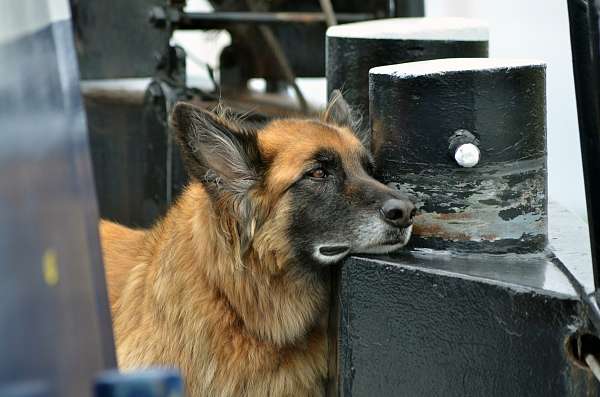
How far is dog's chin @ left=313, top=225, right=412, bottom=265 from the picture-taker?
2.92 metres

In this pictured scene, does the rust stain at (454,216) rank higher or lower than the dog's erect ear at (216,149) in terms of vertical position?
lower

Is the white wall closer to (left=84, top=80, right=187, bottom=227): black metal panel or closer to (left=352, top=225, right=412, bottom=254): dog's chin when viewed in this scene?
(left=84, top=80, right=187, bottom=227): black metal panel

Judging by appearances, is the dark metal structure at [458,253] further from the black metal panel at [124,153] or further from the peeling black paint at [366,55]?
the black metal panel at [124,153]

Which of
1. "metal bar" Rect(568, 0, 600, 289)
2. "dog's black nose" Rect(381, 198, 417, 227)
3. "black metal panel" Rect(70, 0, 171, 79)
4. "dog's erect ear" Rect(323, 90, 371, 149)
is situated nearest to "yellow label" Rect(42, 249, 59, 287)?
"metal bar" Rect(568, 0, 600, 289)

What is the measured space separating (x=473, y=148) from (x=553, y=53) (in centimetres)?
429

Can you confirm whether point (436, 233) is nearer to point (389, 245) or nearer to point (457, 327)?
point (389, 245)

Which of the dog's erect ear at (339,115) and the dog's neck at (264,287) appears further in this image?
the dog's erect ear at (339,115)

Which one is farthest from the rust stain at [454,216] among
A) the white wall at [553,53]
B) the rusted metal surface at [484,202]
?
the white wall at [553,53]

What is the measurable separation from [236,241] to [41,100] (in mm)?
1886

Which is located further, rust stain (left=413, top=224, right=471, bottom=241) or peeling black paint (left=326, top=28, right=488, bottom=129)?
peeling black paint (left=326, top=28, right=488, bottom=129)

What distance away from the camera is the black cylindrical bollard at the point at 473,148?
110 inches

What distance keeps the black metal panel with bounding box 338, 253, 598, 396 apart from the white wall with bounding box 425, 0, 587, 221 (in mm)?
3891

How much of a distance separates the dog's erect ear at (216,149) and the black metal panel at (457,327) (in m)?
0.53

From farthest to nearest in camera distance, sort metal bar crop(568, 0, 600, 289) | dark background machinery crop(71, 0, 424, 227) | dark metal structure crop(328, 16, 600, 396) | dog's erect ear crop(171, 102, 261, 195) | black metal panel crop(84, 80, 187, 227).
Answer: black metal panel crop(84, 80, 187, 227) < dark background machinery crop(71, 0, 424, 227) < dog's erect ear crop(171, 102, 261, 195) < dark metal structure crop(328, 16, 600, 396) < metal bar crop(568, 0, 600, 289)
